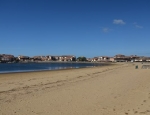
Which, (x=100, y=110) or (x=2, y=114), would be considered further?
(x=100, y=110)

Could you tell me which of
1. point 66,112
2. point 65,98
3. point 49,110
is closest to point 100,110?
point 66,112

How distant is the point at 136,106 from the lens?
893 centimetres

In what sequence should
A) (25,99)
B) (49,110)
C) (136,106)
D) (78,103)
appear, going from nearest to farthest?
(49,110) → (136,106) → (78,103) → (25,99)

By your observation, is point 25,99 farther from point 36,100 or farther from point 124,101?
point 124,101

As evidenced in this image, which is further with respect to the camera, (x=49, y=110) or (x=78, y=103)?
(x=78, y=103)

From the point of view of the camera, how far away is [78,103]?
9523 mm

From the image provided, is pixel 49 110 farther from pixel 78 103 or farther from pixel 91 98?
pixel 91 98

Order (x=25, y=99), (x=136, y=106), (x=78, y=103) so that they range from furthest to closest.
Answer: (x=25, y=99)
(x=78, y=103)
(x=136, y=106)

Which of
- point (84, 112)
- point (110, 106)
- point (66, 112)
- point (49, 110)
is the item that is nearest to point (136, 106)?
point (110, 106)

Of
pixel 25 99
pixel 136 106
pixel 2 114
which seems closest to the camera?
pixel 2 114

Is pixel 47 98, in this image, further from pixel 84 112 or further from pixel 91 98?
pixel 84 112

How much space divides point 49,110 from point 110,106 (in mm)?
2509

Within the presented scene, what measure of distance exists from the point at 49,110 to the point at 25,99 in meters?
2.33

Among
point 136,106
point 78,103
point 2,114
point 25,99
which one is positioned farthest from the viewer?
point 25,99
